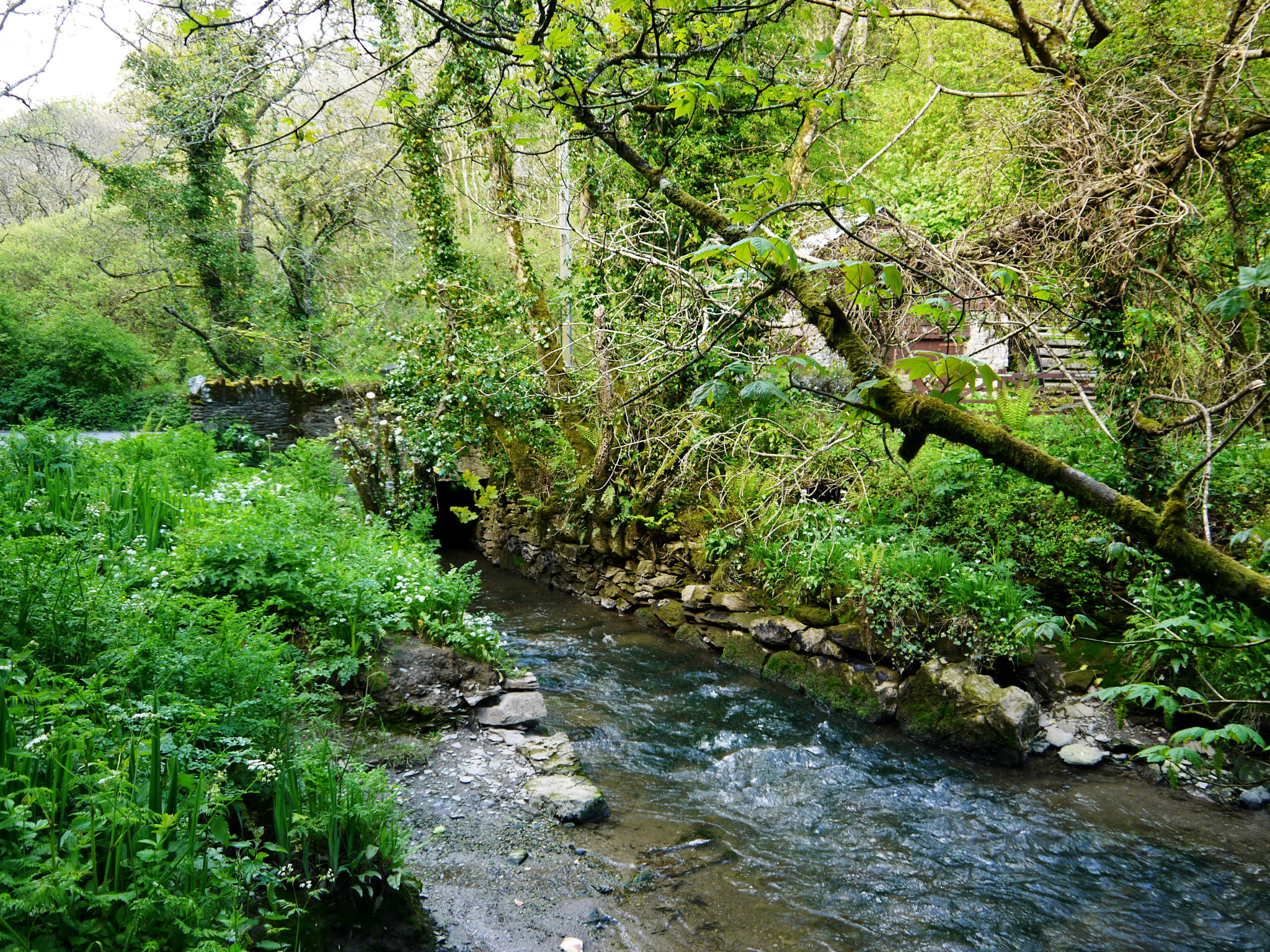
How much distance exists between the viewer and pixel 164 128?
16.0ft

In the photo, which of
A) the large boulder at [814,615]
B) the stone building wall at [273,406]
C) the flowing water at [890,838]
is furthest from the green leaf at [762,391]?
the stone building wall at [273,406]

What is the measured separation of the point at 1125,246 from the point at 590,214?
22.3 feet

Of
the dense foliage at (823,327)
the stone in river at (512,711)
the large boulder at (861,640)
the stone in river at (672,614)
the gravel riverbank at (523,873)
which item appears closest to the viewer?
the dense foliage at (823,327)

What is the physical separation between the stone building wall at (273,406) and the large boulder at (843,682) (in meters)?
8.21

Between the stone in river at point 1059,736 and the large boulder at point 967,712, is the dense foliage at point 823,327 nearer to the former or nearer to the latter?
the large boulder at point 967,712

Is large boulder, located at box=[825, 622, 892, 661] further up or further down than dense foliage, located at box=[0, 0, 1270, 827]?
further down

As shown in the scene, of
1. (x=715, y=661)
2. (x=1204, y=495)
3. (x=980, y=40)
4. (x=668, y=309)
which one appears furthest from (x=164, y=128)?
(x=980, y=40)

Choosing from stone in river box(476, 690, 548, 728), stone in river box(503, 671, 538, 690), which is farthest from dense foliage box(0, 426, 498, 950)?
stone in river box(503, 671, 538, 690)

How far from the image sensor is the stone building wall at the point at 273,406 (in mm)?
11430

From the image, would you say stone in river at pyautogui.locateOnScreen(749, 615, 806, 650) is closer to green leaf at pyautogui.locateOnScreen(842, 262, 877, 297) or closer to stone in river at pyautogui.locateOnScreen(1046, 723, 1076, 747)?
stone in river at pyautogui.locateOnScreen(1046, 723, 1076, 747)

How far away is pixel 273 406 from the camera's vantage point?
11656 mm

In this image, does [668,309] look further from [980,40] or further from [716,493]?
[980,40]

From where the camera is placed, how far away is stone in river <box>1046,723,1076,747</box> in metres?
5.50

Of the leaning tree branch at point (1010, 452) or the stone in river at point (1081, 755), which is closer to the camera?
the leaning tree branch at point (1010, 452)
